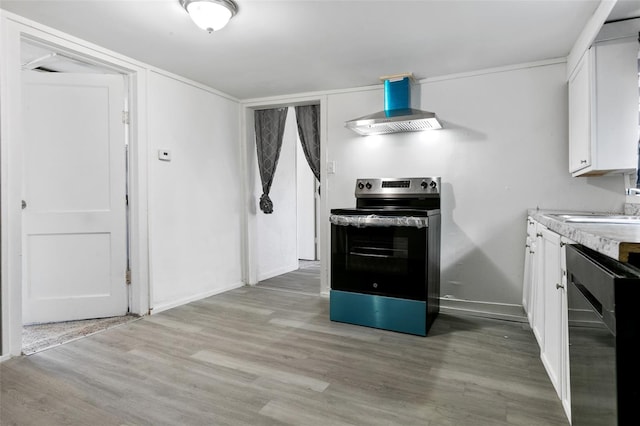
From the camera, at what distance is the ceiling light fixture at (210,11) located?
1.90 meters

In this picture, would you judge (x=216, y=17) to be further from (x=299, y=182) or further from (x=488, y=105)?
(x=299, y=182)

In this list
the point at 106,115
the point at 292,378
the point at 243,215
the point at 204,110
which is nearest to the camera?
the point at 292,378

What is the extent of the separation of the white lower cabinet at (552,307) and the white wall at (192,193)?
9.31 ft

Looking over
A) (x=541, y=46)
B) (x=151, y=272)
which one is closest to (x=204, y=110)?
(x=151, y=272)

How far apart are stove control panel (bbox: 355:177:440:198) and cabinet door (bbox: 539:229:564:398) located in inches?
47.8

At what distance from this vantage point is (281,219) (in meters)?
4.74

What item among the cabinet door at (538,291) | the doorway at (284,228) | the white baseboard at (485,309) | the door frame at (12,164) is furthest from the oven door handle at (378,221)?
the door frame at (12,164)

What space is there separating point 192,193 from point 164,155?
0.46 m

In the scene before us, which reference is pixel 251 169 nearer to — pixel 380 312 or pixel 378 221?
pixel 378 221

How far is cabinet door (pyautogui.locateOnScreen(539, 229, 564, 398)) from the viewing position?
152cm

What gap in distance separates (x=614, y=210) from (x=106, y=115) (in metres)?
3.98

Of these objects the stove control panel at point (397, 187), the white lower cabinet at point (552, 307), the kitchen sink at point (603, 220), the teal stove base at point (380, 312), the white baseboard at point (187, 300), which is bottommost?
the white baseboard at point (187, 300)

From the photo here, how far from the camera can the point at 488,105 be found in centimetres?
294

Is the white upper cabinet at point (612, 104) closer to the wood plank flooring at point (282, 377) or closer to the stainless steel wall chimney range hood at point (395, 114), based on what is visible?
the stainless steel wall chimney range hood at point (395, 114)
